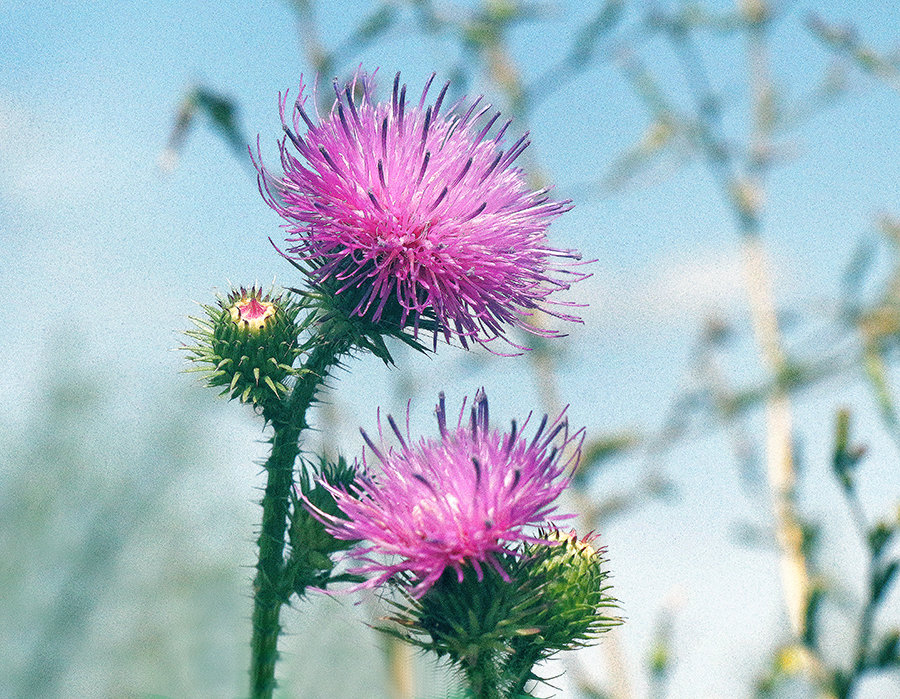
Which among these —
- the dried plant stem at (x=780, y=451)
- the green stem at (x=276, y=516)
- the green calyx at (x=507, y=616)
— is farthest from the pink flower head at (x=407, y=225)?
the dried plant stem at (x=780, y=451)

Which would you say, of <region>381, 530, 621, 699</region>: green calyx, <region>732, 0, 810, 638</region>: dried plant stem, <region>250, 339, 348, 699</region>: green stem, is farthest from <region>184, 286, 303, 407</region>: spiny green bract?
<region>732, 0, 810, 638</region>: dried plant stem

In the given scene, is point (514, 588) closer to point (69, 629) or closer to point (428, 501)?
point (428, 501)

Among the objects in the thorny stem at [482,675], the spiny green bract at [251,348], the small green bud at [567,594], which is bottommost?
the thorny stem at [482,675]

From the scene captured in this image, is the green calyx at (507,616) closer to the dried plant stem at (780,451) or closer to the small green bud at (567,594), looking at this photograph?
the small green bud at (567,594)

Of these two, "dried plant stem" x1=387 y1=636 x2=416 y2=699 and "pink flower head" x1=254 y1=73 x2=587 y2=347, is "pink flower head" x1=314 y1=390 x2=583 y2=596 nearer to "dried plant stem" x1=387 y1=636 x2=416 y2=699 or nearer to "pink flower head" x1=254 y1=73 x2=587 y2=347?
"pink flower head" x1=254 y1=73 x2=587 y2=347

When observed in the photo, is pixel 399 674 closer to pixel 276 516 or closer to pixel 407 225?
pixel 276 516

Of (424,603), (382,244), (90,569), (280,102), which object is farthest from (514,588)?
(90,569)

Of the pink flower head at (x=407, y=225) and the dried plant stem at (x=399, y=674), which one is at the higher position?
the pink flower head at (x=407, y=225)
